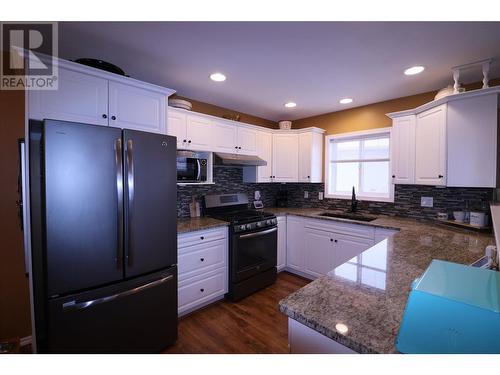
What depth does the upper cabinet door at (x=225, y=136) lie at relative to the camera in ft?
9.37

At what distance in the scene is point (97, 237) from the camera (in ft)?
4.92

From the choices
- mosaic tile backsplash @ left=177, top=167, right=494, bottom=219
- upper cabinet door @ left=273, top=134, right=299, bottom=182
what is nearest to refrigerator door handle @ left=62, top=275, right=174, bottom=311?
mosaic tile backsplash @ left=177, top=167, right=494, bottom=219

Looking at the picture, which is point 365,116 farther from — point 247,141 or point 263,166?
point 247,141

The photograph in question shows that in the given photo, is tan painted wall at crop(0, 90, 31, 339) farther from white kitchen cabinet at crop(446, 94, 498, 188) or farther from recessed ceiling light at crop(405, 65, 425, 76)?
white kitchen cabinet at crop(446, 94, 498, 188)

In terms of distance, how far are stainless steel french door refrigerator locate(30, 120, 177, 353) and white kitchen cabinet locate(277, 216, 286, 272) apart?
6.04 ft

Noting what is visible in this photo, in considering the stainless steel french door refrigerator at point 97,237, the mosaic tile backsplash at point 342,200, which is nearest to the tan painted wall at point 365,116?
the mosaic tile backsplash at point 342,200

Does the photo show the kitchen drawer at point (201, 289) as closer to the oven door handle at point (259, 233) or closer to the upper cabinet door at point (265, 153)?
the oven door handle at point (259, 233)

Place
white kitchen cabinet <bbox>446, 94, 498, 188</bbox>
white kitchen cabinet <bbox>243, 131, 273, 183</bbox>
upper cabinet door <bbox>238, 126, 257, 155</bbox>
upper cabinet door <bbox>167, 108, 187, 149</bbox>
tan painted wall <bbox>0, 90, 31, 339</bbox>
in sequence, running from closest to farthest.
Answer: tan painted wall <bbox>0, 90, 31, 339</bbox> < white kitchen cabinet <bbox>446, 94, 498, 188</bbox> < upper cabinet door <bbox>167, 108, 187, 149</bbox> < upper cabinet door <bbox>238, 126, 257, 155</bbox> < white kitchen cabinet <bbox>243, 131, 273, 183</bbox>

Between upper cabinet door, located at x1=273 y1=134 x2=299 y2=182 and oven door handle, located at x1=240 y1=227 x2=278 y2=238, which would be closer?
oven door handle, located at x1=240 y1=227 x2=278 y2=238

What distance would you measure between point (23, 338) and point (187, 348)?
1372mm

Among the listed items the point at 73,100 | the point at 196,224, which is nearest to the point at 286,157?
the point at 196,224

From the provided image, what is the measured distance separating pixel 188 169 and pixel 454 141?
2670 millimetres

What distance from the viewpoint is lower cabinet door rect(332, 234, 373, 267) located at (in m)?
2.61
